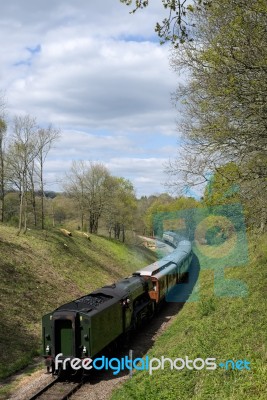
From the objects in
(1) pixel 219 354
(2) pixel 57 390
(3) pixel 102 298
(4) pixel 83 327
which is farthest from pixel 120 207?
(1) pixel 219 354

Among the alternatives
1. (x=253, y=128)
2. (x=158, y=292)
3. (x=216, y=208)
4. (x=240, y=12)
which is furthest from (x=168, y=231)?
(x=240, y=12)

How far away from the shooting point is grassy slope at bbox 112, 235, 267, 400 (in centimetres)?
830

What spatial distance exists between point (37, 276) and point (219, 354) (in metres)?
16.3

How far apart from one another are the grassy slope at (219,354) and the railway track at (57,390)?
171 cm

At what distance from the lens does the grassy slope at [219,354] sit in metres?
8.30

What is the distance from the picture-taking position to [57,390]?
12000mm

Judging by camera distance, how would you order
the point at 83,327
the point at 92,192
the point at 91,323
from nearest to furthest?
1. the point at 91,323
2. the point at 83,327
3. the point at 92,192

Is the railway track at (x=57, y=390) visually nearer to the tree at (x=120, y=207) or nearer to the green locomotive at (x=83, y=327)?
the green locomotive at (x=83, y=327)

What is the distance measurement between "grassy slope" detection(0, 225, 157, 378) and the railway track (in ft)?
7.86

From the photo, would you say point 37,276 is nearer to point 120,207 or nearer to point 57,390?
point 57,390

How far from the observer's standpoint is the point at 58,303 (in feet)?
73.3

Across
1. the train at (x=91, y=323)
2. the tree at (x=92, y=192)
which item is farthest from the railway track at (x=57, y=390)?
the tree at (x=92, y=192)

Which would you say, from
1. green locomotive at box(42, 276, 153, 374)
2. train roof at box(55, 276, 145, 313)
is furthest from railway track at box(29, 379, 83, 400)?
train roof at box(55, 276, 145, 313)

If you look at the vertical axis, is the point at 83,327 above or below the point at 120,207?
below
